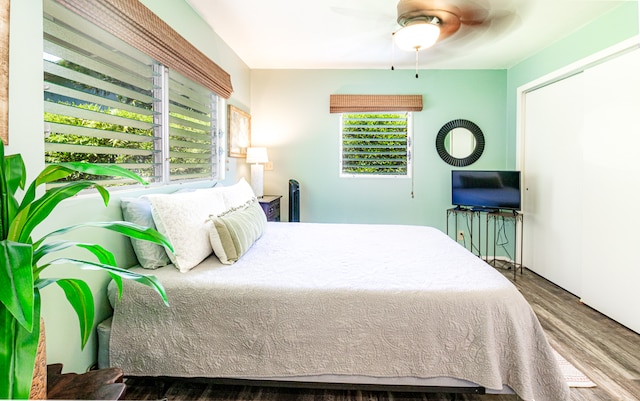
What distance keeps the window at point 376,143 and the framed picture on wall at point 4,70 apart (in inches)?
141

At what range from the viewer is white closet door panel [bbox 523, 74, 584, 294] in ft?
10.8

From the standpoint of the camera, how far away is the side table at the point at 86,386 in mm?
1077

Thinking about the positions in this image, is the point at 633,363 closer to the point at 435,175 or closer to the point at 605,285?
the point at 605,285

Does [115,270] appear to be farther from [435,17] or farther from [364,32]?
[364,32]

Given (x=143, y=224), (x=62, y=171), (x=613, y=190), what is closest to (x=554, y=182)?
(x=613, y=190)

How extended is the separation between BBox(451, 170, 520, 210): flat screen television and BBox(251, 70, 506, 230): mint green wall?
286mm

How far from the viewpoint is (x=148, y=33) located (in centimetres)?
212

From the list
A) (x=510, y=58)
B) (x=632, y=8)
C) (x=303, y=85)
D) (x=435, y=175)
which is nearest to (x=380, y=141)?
(x=435, y=175)

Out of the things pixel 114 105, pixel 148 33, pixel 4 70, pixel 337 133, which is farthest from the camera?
pixel 337 133

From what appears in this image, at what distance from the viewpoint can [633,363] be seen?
2123 mm

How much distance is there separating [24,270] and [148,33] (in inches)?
74.5

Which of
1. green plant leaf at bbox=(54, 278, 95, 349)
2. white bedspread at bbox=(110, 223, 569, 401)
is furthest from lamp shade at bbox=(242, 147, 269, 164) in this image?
green plant leaf at bbox=(54, 278, 95, 349)

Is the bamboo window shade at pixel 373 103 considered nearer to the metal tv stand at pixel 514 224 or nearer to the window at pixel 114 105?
the metal tv stand at pixel 514 224

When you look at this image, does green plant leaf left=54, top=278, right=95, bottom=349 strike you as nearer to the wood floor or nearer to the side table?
the side table
